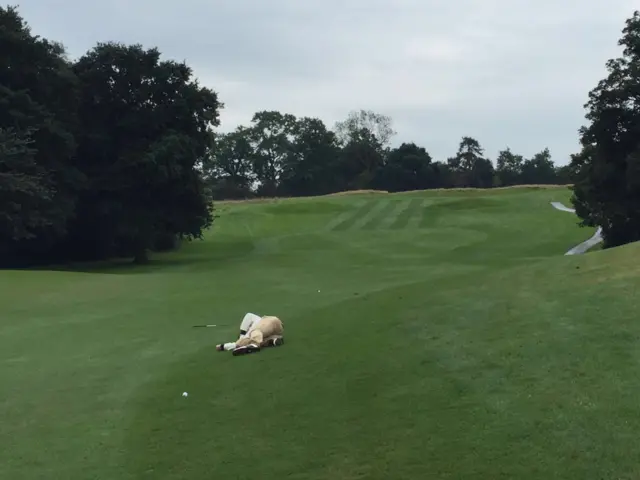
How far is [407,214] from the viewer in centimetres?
6356

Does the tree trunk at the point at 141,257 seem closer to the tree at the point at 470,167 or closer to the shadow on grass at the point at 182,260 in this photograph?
the shadow on grass at the point at 182,260

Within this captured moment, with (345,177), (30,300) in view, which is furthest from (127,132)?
(345,177)

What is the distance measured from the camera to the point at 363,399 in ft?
27.3

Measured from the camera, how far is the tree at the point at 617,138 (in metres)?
38.3

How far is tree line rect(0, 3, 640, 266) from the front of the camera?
35647 mm

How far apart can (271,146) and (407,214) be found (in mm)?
70290

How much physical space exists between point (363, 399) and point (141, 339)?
7209 millimetres

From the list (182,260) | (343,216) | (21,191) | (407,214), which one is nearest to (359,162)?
(343,216)

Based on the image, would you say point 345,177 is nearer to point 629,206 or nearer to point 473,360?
point 629,206

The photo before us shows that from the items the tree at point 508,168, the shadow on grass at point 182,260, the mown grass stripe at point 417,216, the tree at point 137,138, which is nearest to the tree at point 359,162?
the tree at point 508,168

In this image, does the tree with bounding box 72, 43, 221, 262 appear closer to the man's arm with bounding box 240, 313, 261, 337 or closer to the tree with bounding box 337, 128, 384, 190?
the man's arm with bounding box 240, 313, 261, 337

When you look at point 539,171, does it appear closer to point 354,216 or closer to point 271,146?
point 271,146

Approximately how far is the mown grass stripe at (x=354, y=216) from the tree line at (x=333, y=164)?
1817 inches

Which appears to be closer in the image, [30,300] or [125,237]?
[30,300]
